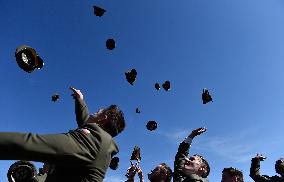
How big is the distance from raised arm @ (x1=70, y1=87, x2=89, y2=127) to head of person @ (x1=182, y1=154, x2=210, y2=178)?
3.53 m

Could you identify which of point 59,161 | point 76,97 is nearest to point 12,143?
point 59,161

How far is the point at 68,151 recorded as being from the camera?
7.86 ft

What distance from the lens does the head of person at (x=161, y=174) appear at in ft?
29.0

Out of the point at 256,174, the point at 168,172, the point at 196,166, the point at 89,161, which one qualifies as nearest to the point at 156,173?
the point at 168,172

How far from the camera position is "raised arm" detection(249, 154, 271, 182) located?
9.70 metres

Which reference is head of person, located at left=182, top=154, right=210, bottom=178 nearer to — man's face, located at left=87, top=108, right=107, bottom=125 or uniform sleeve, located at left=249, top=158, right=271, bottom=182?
uniform sleeve, located at left=249, top=158, right=271, bottom=182

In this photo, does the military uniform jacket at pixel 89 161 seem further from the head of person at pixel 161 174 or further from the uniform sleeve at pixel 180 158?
the head of person at pixel 161 174

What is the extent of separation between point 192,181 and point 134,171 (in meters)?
2.71

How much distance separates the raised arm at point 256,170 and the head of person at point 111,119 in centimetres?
764

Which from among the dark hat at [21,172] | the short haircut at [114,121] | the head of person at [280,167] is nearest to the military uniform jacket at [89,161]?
the short haircut at [114,121]

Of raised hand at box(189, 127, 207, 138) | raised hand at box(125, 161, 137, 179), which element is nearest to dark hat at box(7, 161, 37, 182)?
raised hand at box(125, 161, 137, 179)

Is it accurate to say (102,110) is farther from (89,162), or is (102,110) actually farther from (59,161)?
(59,161)

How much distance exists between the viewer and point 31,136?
223cm

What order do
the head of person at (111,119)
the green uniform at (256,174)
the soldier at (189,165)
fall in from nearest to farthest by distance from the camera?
the head of person at (111,119), the soldier at (189,165), the green uniform at (256,174)
